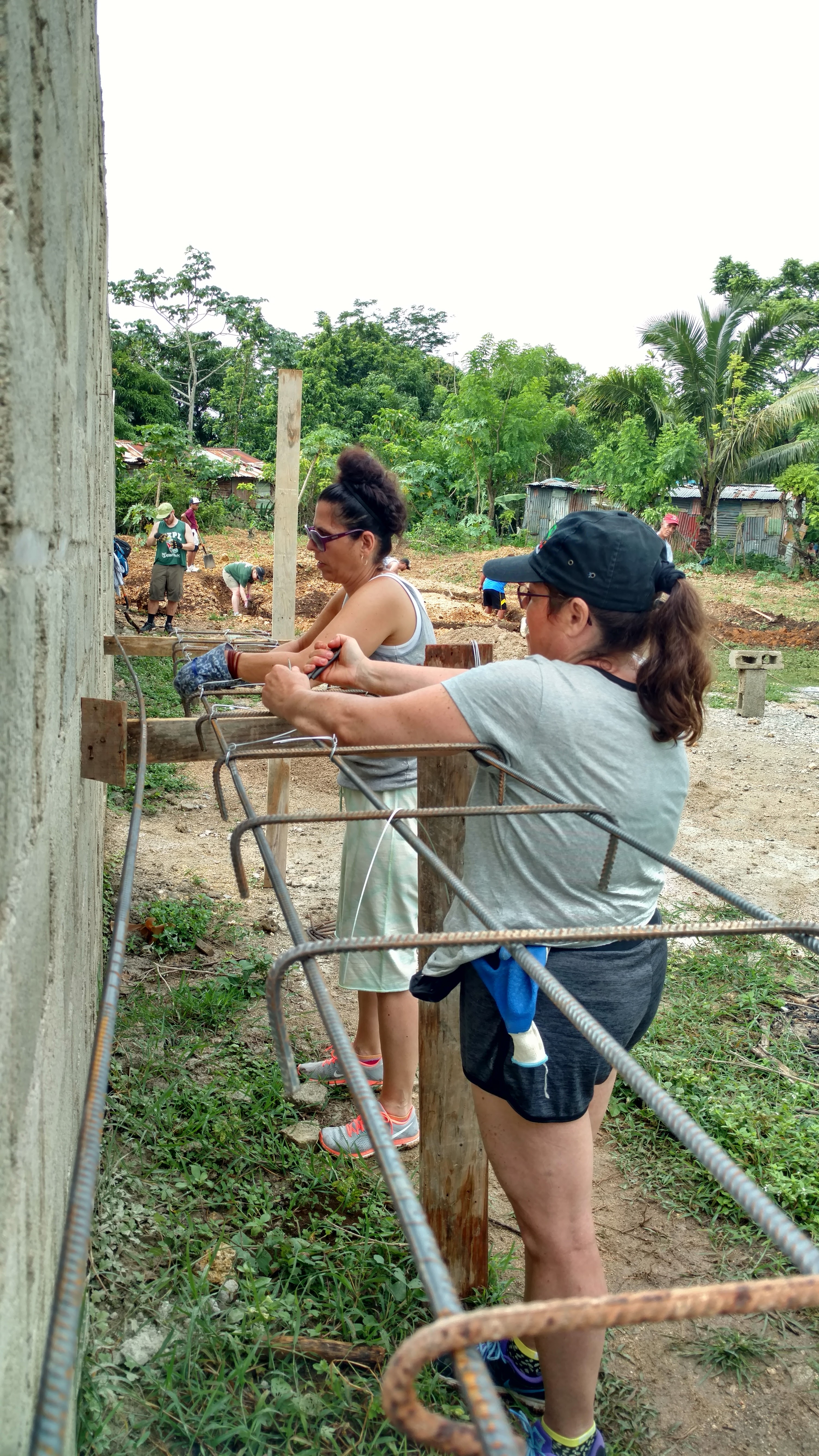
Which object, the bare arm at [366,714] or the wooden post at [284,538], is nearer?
the bare arm at [366,714]

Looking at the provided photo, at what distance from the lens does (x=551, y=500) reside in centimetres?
3077

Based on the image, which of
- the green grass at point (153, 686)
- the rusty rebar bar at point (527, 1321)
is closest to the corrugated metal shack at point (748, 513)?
the green grass at point (153, 686)

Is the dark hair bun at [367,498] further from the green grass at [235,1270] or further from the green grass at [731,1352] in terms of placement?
the green grass at [731,1352]

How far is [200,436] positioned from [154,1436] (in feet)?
125

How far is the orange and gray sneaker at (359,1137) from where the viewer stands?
2910mm

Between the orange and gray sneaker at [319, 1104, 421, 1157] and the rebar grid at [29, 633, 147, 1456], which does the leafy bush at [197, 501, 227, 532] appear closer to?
the orange and gray sneaker at [319, 1104, 421, 1157]

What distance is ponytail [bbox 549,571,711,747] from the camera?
5.93 ft

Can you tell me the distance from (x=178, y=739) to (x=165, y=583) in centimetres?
1066

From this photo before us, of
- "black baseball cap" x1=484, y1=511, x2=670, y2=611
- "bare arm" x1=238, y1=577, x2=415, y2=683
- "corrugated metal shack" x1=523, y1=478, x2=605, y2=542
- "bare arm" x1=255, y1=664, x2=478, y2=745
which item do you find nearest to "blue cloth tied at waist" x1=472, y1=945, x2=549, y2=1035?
"bare arm" x1=255, y1=664, x2=478, y2=745

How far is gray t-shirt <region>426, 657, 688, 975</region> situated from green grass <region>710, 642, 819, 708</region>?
8.80m

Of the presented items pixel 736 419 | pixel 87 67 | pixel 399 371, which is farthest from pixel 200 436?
pixel 87 67

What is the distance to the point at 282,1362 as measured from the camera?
213 cm

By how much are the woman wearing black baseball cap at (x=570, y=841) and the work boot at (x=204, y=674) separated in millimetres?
1036

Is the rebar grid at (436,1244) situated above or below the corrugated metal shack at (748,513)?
below
